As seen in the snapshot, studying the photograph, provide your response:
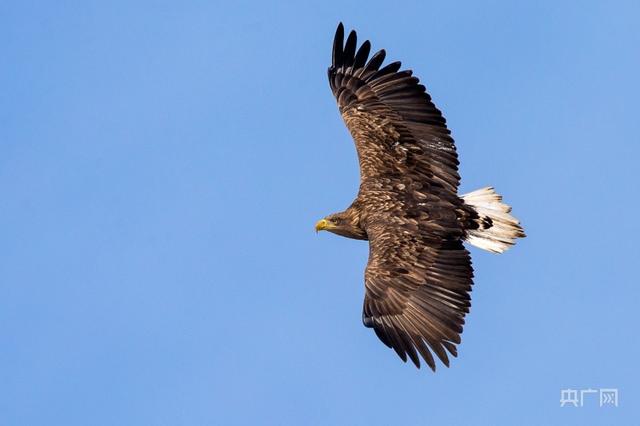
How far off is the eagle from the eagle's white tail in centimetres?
1

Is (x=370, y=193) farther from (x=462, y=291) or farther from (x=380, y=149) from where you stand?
(x=462, y=291)

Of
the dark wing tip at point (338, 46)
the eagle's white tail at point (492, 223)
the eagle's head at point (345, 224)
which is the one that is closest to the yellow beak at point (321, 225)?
the eagle's head at point (345, 224)

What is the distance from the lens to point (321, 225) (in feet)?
50.6

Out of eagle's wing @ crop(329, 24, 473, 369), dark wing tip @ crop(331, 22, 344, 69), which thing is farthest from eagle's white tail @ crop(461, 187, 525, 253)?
dark wing tip @ crop(331, 22, 344, 69)

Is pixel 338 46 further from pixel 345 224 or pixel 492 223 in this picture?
pixel 492 223

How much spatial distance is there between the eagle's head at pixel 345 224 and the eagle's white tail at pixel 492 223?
1.36 metres

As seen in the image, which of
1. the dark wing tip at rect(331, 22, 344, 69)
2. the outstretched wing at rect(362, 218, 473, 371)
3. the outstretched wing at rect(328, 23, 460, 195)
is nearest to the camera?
the outstretched wing at rect(362, 218, 473, 371)

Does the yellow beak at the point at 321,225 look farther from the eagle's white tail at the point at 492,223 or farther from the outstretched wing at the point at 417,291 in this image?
the eagle's white tail at the point at 492,223

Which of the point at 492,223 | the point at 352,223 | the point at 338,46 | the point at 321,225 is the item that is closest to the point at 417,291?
the point at 352,223

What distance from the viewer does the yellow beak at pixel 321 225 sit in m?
15.3

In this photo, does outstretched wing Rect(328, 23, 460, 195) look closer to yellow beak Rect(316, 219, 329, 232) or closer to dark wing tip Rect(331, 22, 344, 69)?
dark wing tip Rect(331, 22, 344, 69)

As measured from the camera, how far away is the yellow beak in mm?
15336

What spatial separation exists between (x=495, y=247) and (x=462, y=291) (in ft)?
5.13

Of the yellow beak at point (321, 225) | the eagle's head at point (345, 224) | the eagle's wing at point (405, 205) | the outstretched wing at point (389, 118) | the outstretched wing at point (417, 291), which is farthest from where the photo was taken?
the yellow beak at point (321, 225)
